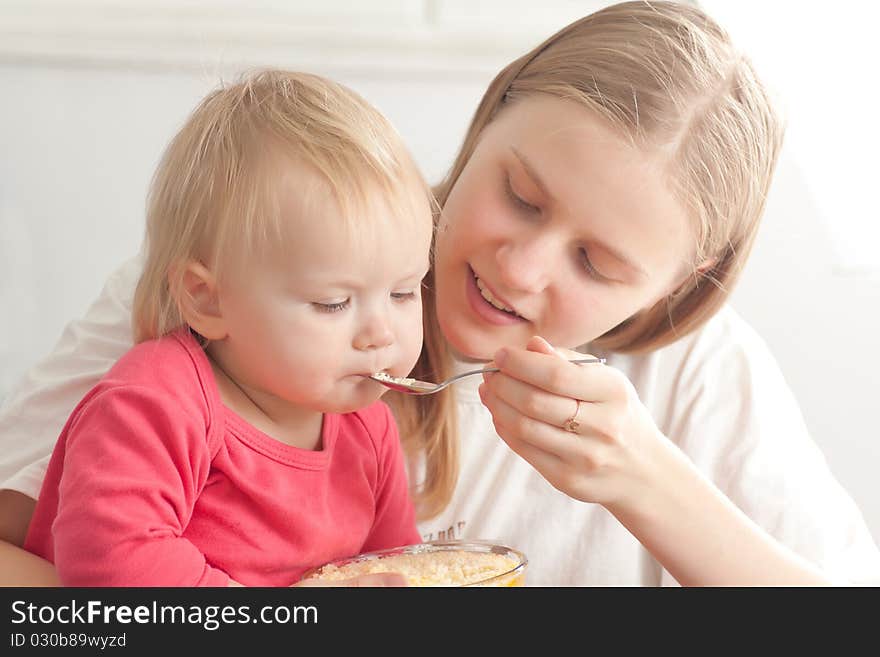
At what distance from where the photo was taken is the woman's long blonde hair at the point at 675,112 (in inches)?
48.1

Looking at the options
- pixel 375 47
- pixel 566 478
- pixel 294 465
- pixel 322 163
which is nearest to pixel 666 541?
pixel 566 478

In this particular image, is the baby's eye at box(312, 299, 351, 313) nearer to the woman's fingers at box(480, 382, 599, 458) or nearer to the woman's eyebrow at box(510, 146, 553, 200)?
the woman's fingers at box(480, 382, 599, 458)

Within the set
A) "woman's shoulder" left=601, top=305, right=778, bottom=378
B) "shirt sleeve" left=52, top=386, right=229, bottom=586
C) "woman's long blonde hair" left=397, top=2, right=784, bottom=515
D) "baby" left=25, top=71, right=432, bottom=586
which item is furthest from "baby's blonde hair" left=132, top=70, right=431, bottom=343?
"woman's shoulder" left=601, top=305, right=778, bottom=378

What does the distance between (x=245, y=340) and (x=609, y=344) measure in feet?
2.30

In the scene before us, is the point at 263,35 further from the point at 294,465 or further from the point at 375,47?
the point at 294,465

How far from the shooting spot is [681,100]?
1237 millimetres

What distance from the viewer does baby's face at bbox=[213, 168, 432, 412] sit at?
0.92m

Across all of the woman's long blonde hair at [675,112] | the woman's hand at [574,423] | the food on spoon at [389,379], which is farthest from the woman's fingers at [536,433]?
the woman's long blonde hair at [675,112]

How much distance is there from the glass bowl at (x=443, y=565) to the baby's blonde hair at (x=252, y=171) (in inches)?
11.5

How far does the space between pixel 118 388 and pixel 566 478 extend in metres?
0.46

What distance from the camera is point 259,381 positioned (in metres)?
0.99

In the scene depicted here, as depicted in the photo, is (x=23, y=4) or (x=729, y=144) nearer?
(x=729, y=144)

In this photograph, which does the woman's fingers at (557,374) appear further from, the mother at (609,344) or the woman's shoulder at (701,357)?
the woman's shoulder at (701,357)

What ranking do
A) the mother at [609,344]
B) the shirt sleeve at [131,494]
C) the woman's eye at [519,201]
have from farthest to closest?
the woman's eye at [519,201] < the mother at [609,344] < the shirt sleeve at [131,494]
